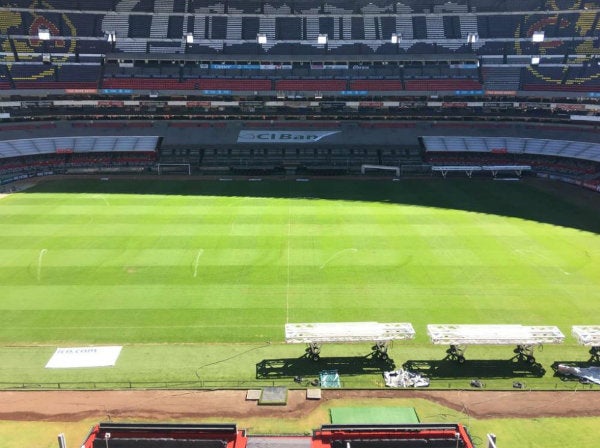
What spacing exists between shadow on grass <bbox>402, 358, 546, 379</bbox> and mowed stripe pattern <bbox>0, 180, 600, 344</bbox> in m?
3.07

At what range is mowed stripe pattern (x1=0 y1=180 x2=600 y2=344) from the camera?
95.3ft

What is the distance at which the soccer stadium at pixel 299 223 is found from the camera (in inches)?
872

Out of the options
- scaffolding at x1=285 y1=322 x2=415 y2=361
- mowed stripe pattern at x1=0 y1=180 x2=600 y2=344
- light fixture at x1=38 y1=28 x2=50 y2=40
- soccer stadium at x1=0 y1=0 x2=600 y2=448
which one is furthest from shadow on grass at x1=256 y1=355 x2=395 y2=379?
light fixture at x1=38 y1=28 x2=50 y2=40

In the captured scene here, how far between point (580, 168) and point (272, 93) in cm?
4727

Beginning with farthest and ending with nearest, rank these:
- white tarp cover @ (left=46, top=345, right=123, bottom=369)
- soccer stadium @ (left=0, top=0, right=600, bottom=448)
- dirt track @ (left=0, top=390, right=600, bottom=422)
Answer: white tarp cover @ (left=46, top=345, right=123, bottom=369), soccer stadium @ (left=0, top=0, right=600, bottom=448), dirt track @ (left=0, top=390, right=600, bottom=422)

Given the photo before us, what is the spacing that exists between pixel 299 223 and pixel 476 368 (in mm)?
24298

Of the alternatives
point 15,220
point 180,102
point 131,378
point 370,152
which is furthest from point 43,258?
point 370,152

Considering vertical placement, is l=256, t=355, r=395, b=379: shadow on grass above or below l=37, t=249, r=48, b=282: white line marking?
below

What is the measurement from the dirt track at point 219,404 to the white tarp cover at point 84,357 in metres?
2.20

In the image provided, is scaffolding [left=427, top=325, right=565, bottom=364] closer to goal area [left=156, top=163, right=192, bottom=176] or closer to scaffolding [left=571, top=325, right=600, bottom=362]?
scaffolding [left=571, top=325, right=600, bottom=362]

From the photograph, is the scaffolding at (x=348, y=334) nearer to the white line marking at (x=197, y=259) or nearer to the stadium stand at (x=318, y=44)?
the white line marking at (x=197, y=259)

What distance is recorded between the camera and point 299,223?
45562mm

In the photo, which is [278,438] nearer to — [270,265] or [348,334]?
[348,334]

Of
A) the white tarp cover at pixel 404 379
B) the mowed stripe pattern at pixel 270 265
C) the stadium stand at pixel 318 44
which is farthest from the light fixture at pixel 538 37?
the white tarp cover at pixel 404 379
